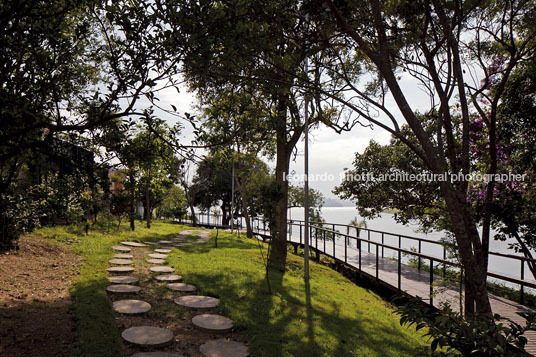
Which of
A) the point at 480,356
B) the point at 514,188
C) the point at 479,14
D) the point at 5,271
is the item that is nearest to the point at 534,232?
the point at 514,188

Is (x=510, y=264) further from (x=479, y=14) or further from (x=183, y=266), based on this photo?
(x=183, y=266)

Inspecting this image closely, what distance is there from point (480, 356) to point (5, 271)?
7.02 metres

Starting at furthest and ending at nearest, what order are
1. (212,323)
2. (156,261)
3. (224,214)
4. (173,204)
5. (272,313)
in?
1. (224,214)
2. (173,204)
3. (156,261)
4. (272,313)
5. (212,323)

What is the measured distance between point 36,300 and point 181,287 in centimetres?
222

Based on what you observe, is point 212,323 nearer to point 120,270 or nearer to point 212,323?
point 212,323

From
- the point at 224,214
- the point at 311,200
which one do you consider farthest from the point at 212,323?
the point at 224,214

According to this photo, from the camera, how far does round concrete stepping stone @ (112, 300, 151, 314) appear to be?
14.8 ft

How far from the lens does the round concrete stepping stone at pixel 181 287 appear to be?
5812 mm

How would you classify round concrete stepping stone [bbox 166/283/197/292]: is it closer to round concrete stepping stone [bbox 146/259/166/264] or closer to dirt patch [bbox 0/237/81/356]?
dirt patch [bbox 0/237/81/356]

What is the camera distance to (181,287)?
5938 millimetres

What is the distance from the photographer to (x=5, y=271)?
18.4 ft

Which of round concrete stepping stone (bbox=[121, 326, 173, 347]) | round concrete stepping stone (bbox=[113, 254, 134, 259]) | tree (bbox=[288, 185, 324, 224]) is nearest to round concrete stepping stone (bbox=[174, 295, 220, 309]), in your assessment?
round concrete stepping stone (bbox=[121, 326, 173, 347])

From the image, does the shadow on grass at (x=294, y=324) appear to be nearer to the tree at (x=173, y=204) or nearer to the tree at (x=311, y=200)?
the tree at (x=311, y=200)

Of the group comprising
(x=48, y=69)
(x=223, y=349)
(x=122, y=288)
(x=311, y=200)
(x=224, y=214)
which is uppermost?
(x=48, y=69)
